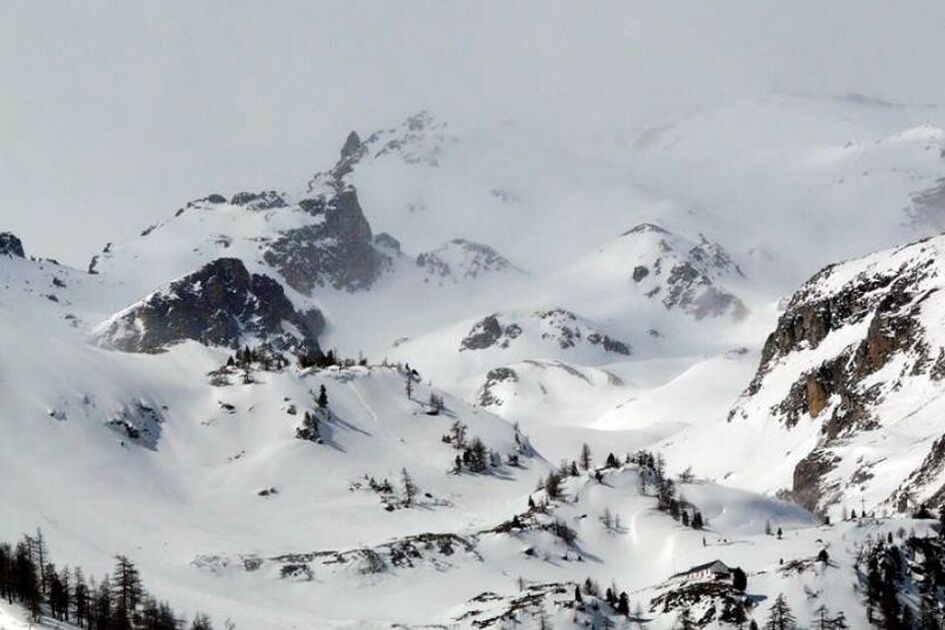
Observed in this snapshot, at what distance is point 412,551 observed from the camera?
18475cm

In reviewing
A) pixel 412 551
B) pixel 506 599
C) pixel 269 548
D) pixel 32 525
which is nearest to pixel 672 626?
pixel 506 599

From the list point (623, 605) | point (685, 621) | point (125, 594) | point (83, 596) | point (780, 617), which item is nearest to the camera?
point (83, 596)

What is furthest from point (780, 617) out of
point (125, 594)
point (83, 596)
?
point (83, 596)

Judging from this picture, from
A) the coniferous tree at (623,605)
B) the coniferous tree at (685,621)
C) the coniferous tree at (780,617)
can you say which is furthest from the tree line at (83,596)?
the coniferous tree at (780,617)

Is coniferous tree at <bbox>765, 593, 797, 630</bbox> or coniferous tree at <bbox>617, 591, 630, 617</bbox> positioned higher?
coniferous tree at <bbox>617, 591, 630, 617</bbox>

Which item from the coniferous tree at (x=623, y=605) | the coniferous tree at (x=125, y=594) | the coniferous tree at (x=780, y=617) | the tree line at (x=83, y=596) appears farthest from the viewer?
the coniferous tree at (x=623, y=605)

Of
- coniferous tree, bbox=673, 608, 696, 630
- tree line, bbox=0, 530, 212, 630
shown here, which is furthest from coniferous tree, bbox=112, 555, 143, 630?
coniferous tree, bbox=673, 608, 696, 630

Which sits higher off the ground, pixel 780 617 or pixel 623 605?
pixel 623 605

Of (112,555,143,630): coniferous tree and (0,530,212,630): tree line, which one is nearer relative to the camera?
(0,530,212,630): tree line

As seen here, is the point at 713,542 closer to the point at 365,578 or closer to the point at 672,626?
the point at 672,626

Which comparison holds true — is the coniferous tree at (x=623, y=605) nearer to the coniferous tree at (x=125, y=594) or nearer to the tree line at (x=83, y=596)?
the tree line at (x=83, y=596)

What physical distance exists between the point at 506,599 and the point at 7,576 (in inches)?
2475

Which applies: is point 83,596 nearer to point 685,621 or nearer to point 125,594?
point 125,594

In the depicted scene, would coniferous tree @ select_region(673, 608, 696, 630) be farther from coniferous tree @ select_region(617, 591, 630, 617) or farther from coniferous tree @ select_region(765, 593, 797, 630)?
coniferous tree @ select_region(765, 593, 797, 630)
